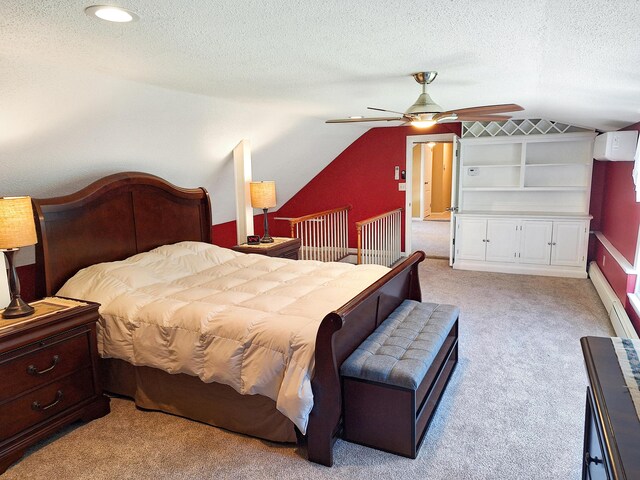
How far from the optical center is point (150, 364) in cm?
268

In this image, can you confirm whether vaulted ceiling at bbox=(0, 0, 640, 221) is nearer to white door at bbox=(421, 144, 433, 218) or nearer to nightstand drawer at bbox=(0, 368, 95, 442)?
nightstand drawer at bbox=(0, 368, 95, 442)

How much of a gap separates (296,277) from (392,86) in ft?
5.20

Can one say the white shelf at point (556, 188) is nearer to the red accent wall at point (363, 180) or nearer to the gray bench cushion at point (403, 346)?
the red accent wall at point (363, 180)

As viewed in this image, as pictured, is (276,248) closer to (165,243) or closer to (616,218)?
(165,243)

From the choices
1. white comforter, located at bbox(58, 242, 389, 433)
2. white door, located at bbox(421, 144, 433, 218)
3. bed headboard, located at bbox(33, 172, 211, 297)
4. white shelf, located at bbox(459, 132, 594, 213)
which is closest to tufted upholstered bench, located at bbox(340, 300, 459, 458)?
white comforter, located at bbox(58, 242, 389, 433)

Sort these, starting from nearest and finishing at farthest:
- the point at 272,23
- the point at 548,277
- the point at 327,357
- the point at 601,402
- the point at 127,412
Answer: the point at 601,402 → the point at 272,23 → the point at 327,357 → the point at 127,412 → the point at 548,277

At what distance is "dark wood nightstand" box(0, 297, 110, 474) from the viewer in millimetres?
2307

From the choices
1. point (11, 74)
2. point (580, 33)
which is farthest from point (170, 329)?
point (580, 33)

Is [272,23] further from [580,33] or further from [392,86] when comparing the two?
[392,86]

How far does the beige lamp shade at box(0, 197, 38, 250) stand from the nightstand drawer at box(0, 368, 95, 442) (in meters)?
0.83

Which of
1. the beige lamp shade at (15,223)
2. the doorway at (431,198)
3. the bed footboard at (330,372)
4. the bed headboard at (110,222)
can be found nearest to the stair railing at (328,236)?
the doorway at (431,198)

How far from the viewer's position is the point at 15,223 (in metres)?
2.43

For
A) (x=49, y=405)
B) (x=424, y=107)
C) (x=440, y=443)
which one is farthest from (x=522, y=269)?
(x=49, y=405)

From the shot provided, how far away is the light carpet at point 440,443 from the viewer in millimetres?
2242
